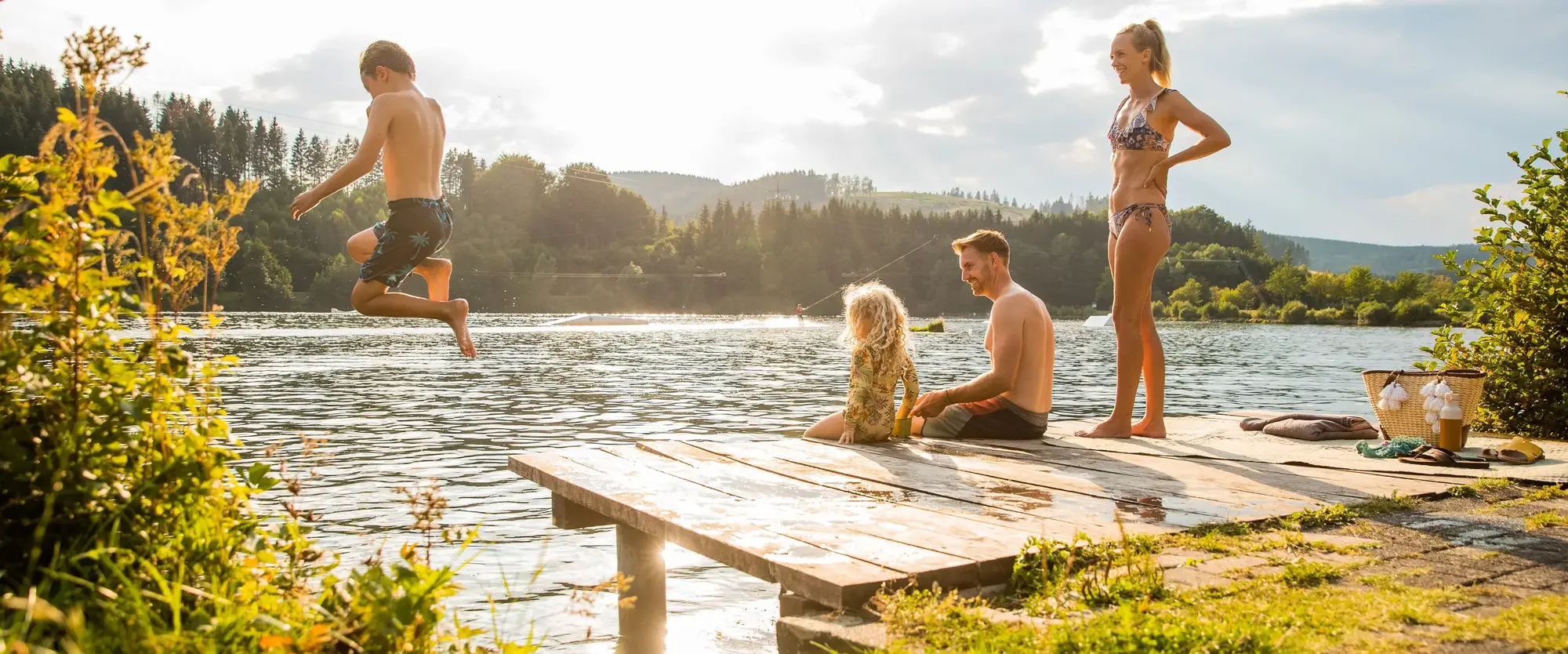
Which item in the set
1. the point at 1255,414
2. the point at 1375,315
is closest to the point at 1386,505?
the point at 1255,414

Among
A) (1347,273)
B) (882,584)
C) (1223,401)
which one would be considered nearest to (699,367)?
(1223,401)

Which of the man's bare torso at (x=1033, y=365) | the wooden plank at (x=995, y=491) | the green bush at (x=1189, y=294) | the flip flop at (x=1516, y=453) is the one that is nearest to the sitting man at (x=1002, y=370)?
the man's bare torso at (x=1033, y=365)

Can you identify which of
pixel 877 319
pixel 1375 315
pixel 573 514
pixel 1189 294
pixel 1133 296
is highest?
pixel 1189 294

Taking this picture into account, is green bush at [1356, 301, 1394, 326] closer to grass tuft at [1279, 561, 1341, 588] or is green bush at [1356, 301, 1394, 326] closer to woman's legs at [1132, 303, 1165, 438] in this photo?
woman's legs at [1132, 303, 1165, 438]

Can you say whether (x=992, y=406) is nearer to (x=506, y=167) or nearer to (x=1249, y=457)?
(x=1249, y=457)

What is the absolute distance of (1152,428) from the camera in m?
7.67

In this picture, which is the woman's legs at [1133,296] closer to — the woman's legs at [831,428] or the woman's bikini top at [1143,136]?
the woman's bikini top at [1143,136]

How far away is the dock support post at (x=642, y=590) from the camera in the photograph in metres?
6.59

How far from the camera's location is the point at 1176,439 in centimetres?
759

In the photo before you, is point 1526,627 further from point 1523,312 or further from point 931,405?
point 1523,312

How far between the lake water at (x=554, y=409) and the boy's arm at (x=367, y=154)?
189 cm

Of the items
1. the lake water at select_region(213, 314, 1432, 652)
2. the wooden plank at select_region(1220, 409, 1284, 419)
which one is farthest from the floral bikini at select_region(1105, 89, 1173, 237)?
the lake water at select_region(213, 314, 1432, 652)

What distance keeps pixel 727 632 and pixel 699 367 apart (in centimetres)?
3002

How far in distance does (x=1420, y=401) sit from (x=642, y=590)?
5233 mm
